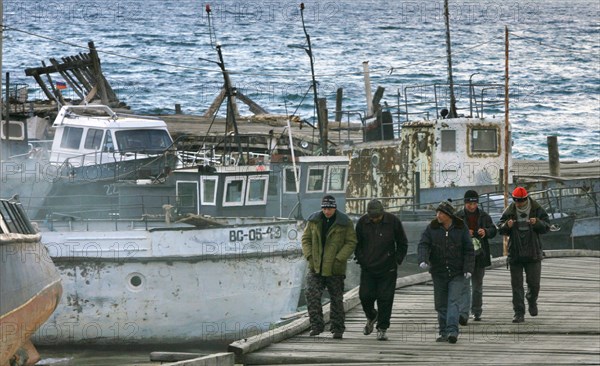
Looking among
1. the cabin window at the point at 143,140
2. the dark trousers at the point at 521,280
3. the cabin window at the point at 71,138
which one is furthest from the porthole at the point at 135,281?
the dark trousers at the point at 521,280

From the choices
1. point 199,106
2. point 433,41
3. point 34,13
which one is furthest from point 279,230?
point 34,13

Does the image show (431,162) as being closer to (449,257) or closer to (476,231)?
(476,231)

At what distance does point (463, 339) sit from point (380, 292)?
4.12ft

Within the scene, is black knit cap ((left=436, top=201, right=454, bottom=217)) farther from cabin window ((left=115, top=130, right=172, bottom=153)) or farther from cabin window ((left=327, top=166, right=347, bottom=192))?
cabin window ((left=115, top=130, right=172, bottom=153))

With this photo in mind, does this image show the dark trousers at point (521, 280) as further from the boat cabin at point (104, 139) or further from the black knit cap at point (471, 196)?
the boat cabin at point (104, 139)

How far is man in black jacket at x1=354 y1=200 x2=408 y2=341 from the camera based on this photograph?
51.8 feet

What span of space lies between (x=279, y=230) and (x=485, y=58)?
87063 millimetres

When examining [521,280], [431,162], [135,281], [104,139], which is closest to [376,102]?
[431,162]

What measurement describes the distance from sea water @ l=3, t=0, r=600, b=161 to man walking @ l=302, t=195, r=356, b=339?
1413 inches

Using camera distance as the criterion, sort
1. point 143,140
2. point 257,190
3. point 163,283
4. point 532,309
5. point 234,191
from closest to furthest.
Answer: point 532,309 < point 163,283 < point 234,191 < point 257,190 < point 143,140

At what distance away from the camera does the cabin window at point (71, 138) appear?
3027 cm

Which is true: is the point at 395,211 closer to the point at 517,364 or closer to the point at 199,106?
the point at 517,364

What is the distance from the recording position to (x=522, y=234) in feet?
56.1

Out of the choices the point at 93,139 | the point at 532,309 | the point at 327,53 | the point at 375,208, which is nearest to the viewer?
the point at 375,208
